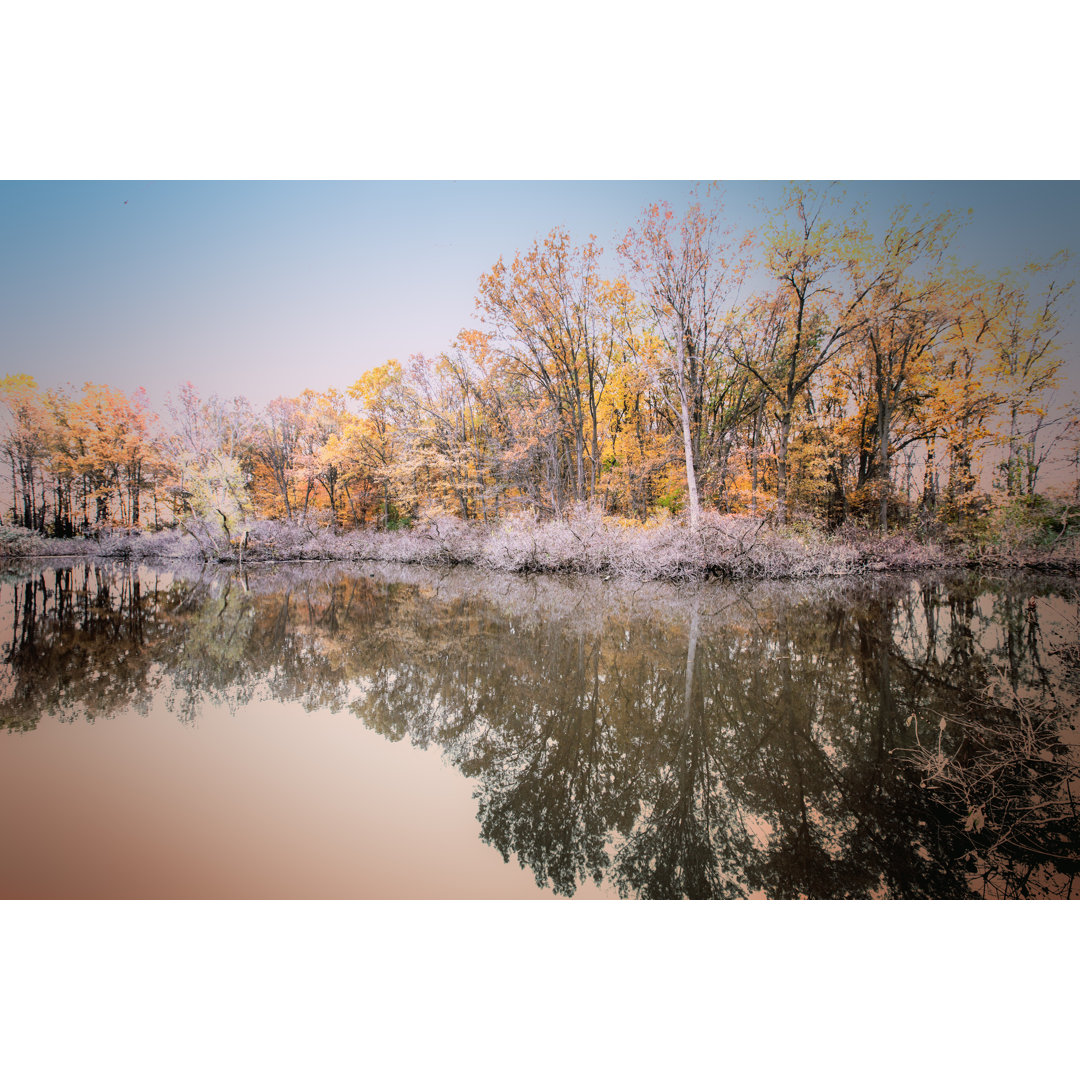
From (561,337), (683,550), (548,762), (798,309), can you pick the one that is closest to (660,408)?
(561,337)

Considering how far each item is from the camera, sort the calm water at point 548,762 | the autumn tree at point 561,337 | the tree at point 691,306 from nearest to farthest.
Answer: the calm water at point 548,762 → the tree at point 691,306 → the autumn tree at point 561,337

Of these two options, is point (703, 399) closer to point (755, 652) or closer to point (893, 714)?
point (755, 652)

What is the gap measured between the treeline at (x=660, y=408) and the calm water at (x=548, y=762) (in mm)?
5749

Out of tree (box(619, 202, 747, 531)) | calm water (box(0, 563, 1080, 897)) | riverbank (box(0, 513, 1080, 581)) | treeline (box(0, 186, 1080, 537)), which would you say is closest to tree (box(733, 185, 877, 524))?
treeline (box(0, 186, 1080, 537))

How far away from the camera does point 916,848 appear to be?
73.3 inches

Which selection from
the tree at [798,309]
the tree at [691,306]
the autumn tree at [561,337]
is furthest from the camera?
the autumn tree at [561,337]

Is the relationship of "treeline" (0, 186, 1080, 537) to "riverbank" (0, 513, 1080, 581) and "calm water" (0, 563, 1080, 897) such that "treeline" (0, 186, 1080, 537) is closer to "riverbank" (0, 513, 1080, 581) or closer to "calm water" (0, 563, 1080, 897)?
"riverbank" (0, 513, 1080, 581)

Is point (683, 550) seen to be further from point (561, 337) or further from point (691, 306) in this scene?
point (561, 337)

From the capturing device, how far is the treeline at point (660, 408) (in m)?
8.31

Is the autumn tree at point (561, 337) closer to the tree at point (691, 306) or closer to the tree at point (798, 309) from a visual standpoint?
the tree at point (691, 306)

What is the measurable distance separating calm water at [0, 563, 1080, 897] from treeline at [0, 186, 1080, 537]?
18.9ft

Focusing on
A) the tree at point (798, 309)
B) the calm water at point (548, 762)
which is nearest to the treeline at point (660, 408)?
the tree at point (798, 309)

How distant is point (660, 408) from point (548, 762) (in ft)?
39.5

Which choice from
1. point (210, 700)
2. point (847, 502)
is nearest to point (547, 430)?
point (847, 502)
